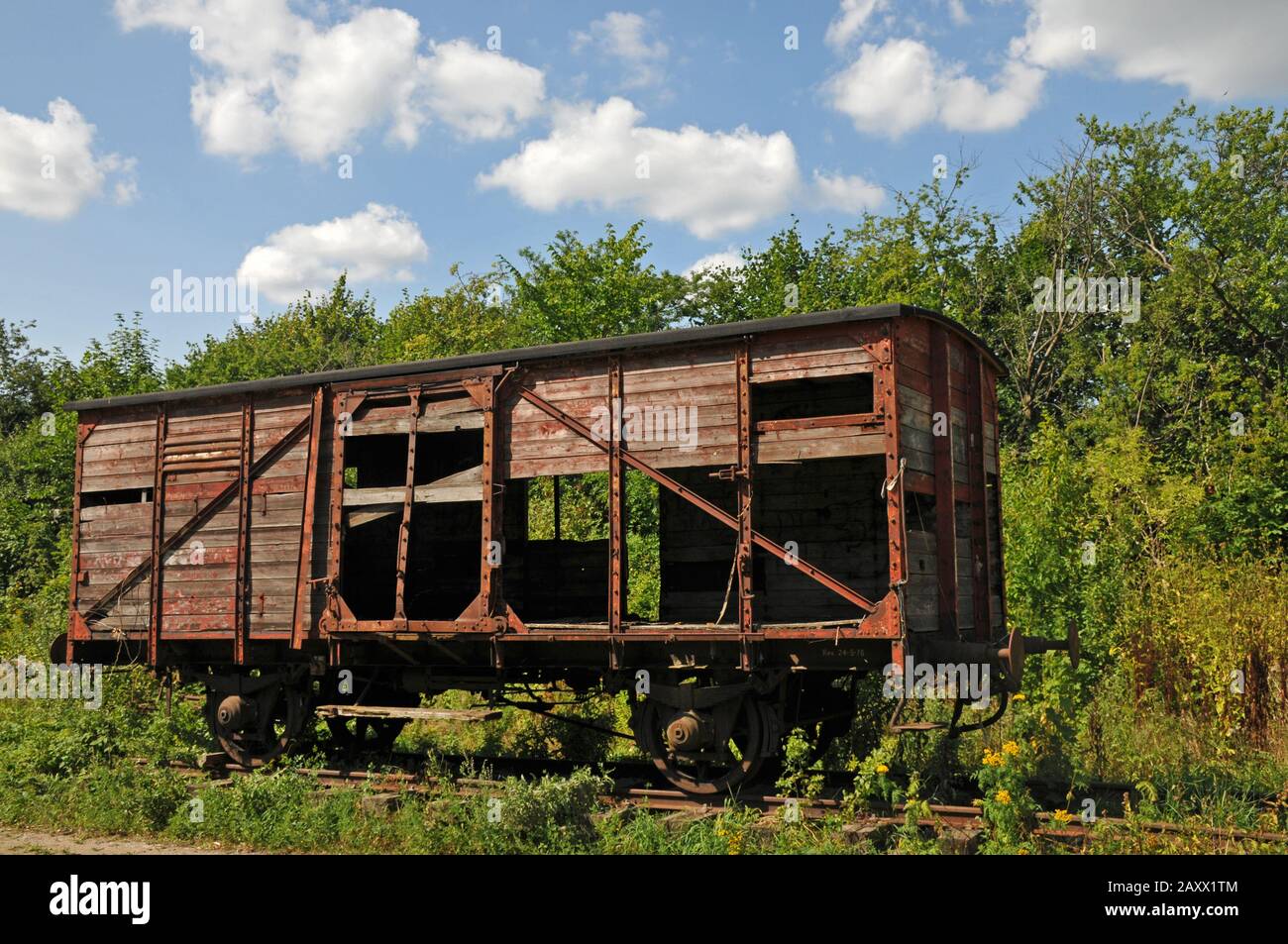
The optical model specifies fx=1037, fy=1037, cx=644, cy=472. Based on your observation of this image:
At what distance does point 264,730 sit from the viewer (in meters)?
12.1

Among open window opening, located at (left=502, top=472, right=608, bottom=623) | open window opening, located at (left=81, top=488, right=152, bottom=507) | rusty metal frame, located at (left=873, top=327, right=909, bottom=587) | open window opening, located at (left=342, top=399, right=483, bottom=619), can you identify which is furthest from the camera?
open window opening, located at (left=342, top=399, right=483, bottom=619)

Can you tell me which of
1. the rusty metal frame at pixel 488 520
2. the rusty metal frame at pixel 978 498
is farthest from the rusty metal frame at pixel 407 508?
the rusty metal frame at pixel 978 498

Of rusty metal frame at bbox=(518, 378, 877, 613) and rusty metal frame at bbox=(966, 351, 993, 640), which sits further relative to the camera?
rusty metal frame at bbox=(966, 351, 993, 640)

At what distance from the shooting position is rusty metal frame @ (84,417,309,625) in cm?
1159

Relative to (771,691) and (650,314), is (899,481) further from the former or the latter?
(650,314)

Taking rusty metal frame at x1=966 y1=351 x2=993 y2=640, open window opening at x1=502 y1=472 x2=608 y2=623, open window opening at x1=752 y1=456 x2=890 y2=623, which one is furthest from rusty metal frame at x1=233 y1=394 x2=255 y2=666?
rusty metal frame at x1=966 y1=351 x2=993 y2=640

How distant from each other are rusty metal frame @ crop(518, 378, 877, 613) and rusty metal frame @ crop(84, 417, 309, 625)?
3022 mm

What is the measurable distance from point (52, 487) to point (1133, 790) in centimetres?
2605

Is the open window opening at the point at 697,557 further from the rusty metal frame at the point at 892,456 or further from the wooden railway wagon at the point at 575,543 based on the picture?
the rusty metal frame at the point at 892,456

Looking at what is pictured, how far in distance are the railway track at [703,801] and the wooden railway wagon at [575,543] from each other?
1.07ft

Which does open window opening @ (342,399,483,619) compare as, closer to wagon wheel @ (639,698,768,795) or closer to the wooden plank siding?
the wooden plank siding

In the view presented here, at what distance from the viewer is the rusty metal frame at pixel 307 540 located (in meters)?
11.2

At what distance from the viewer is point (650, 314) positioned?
34.8m

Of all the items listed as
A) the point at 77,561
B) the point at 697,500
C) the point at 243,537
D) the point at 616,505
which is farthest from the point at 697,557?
the point at 77,561
